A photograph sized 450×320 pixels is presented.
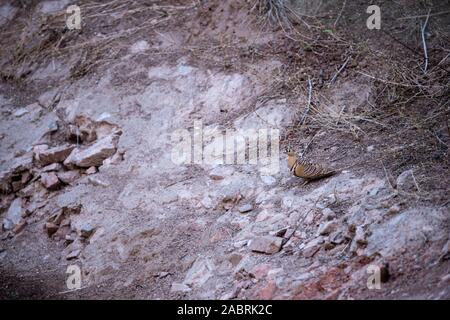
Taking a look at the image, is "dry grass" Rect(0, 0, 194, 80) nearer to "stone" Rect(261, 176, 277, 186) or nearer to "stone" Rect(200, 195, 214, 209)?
"stone" Rect(200, 195, 214, 209)

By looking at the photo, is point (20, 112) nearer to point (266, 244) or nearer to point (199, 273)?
point (199, 273)

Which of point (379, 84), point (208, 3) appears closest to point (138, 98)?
point (208, 3)

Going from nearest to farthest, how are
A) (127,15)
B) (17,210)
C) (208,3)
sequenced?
(17,210)
(208,3)
(127,15)

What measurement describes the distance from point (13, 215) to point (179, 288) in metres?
1.96

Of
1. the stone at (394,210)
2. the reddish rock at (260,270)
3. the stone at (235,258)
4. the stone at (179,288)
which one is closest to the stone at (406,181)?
the stone at (394,210)

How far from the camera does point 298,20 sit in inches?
185

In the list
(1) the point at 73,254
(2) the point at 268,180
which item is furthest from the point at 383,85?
(1) the point at 73,254

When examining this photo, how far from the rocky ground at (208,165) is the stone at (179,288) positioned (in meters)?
0.01

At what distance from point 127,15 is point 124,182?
6.96 feet

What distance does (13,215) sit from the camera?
14.3 ft

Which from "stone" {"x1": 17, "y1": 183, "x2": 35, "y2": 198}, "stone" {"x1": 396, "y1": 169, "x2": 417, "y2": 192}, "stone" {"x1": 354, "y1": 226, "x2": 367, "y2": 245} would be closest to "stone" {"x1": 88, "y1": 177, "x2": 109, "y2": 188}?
"stone" {"x1": 17, "y1": 183, "x2": 35, "y2": 198}

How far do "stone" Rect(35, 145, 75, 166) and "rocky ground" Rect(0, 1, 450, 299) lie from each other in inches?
0.5

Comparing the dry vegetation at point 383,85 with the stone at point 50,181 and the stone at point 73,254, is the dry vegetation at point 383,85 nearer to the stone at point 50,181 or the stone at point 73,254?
the stone at point 73,254
